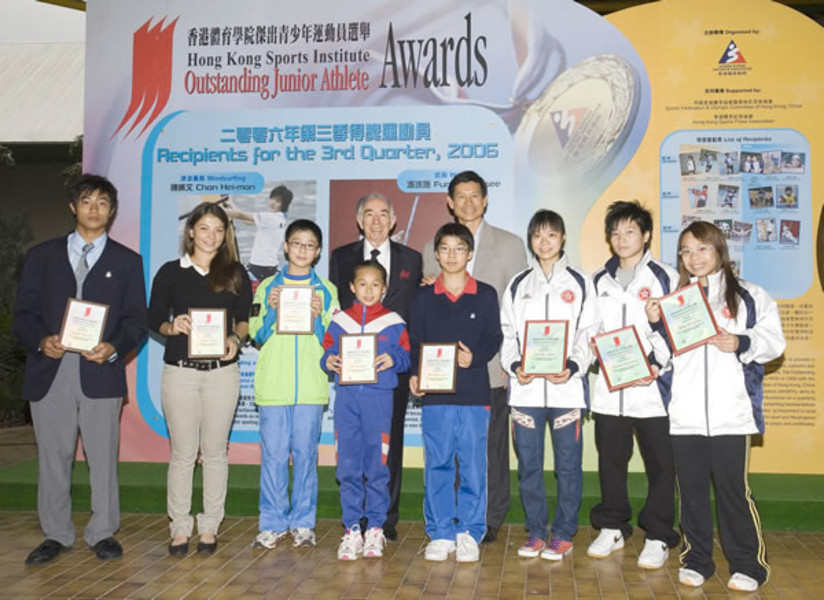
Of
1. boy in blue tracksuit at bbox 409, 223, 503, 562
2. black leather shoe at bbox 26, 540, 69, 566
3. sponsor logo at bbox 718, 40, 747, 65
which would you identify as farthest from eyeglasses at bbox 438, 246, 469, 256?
sponsor logo at bbox 718, 40, 747, 65

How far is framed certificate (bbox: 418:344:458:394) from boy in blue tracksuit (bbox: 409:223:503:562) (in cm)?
9

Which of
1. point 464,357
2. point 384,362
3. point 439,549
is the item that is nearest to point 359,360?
point 384,362

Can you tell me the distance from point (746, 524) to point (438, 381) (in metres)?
1.52

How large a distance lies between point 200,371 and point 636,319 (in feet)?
7.25

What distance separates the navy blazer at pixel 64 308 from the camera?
3.86 m

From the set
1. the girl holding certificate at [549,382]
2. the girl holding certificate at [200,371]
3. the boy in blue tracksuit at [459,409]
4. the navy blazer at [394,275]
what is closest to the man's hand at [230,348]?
the girl holding certificate at [200,371]

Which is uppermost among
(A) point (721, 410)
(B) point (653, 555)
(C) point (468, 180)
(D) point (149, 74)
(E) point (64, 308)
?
(D) point (149, 74)

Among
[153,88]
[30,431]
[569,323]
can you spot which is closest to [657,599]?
[569,323]

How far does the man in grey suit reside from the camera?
13.9ft

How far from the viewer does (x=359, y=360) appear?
3859 millimetres

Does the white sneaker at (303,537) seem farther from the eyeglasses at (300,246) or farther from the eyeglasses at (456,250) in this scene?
the eyeglasses at (456,250)

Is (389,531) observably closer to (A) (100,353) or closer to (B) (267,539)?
(B) (267,539)

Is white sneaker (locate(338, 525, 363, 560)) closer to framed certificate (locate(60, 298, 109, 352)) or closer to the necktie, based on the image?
framed certificate (locate(60, 298, 109, 352))

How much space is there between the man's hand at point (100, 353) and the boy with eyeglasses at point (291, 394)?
72 cm
